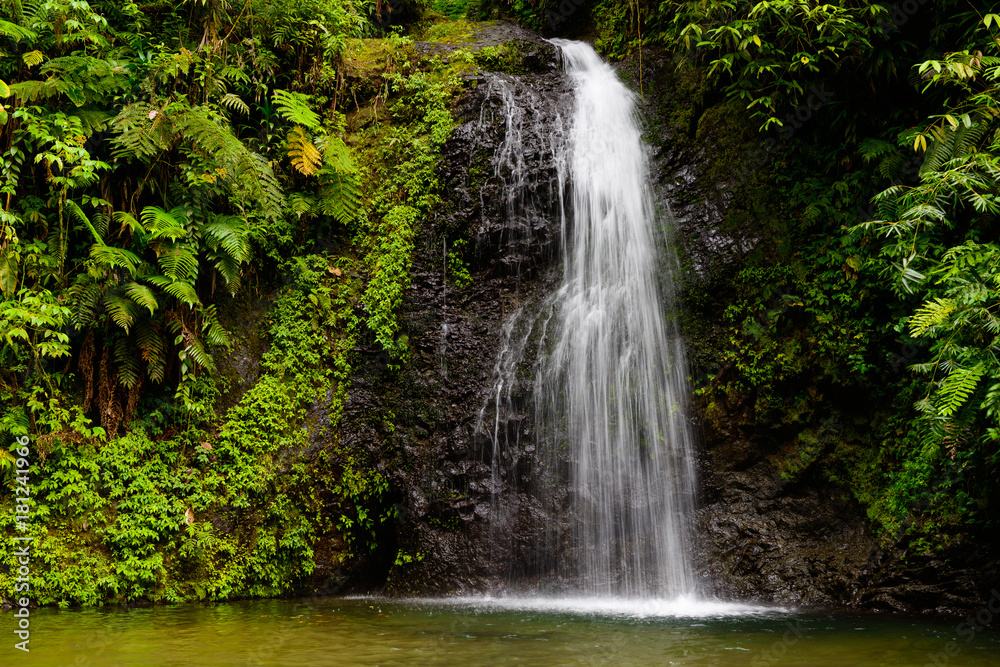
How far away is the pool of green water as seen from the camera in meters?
3.73

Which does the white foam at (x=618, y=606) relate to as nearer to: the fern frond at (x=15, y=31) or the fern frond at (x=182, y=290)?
the fern frond at (x=182, y=290)

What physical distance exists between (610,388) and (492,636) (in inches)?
128

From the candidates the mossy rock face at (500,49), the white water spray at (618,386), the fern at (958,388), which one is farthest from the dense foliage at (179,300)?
the fern at (958,388)

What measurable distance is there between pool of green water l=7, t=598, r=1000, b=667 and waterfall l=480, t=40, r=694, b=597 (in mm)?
596

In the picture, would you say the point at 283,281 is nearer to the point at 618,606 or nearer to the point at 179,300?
the point at 179,300

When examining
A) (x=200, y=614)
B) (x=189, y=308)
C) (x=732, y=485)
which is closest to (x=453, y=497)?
(x=200, y=614)

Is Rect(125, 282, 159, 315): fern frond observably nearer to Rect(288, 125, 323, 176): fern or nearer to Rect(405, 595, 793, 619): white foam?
A: Rect(288, 125, 323, 176): fern

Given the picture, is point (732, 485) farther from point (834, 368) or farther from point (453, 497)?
→ point (453, 497)

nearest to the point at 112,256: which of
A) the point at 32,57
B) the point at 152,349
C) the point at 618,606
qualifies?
the point at 152,349

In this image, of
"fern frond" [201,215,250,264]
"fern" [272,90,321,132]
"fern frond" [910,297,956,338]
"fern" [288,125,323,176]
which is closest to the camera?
"fern frond" [910,297,956,338]

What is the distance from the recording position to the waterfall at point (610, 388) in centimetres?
628

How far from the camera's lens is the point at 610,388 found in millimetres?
6859

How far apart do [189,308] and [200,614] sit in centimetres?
343

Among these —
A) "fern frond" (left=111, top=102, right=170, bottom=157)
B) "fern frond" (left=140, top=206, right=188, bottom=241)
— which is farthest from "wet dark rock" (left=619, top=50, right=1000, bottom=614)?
"fern frond" (left=111, top=102, right=170, bottom=157)
